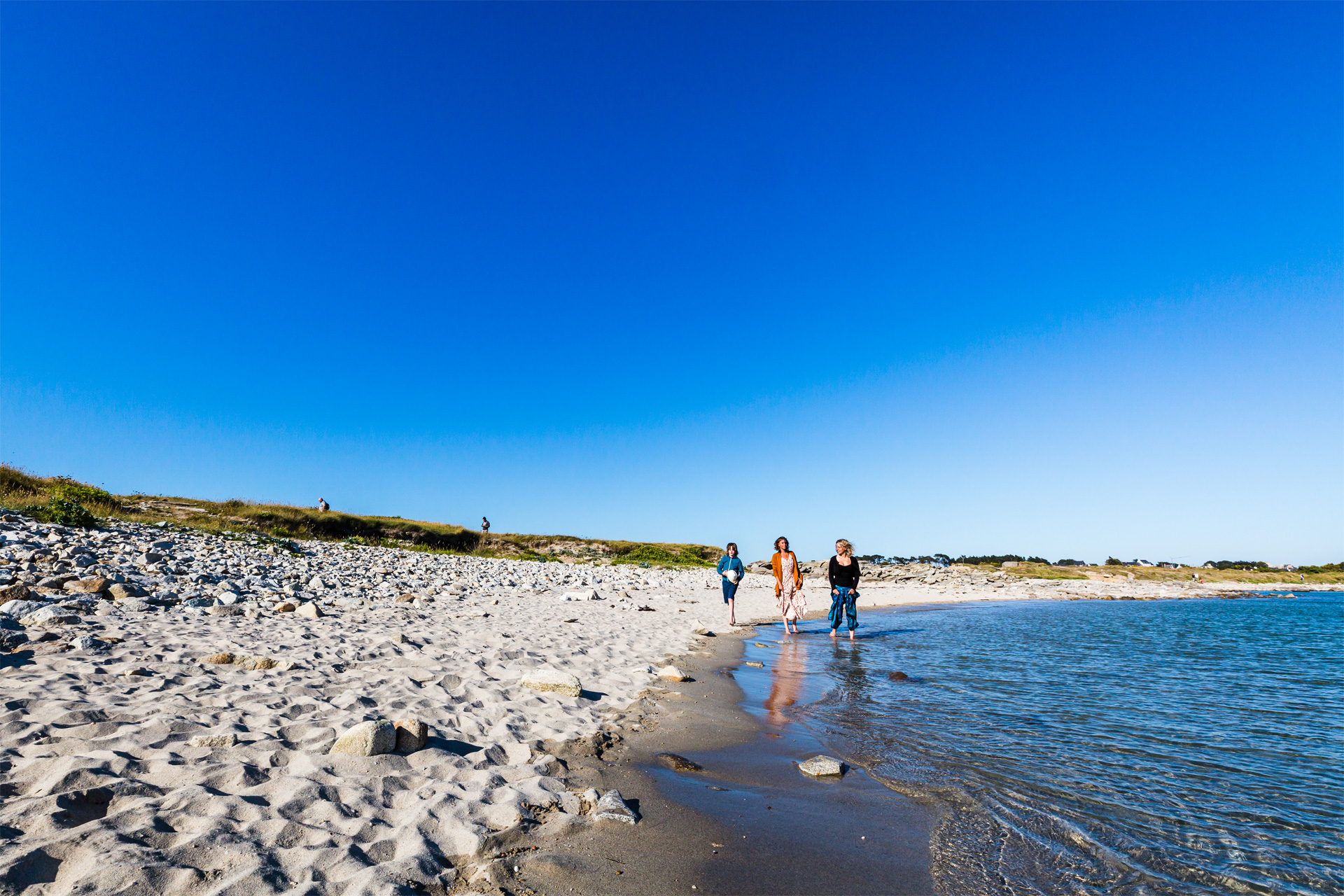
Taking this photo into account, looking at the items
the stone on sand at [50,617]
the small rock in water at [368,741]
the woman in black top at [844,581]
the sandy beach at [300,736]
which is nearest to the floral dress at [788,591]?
the woman in black top at [844,581]

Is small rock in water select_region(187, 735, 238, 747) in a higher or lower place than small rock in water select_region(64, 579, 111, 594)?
lower

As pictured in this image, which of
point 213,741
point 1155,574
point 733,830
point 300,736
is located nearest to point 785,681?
point 733,830

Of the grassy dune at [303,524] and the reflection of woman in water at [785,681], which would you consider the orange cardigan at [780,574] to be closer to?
the reflection of woman in water at [785,681]

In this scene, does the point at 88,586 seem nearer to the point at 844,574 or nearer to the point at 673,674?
the point at 673,674

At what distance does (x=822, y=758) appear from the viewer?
5648mm

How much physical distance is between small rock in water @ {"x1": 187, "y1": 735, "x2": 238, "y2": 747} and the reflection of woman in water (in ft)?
18.5

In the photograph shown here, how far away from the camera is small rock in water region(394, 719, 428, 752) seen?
16.1 feet

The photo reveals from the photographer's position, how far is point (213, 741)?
15.1 feet

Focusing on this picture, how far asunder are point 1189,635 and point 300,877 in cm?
2407

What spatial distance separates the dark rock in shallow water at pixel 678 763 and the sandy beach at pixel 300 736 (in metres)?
0.18

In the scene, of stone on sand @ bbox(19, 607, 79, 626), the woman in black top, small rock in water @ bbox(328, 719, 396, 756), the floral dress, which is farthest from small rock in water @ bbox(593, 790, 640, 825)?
the floral dress

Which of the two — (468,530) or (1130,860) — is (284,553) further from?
(468,530)

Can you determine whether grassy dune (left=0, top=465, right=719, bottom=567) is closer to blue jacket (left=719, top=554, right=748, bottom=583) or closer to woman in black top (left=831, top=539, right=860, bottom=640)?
blue jacket (left=719, top=554, right=748, bottom=583)

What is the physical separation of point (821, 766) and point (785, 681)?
479 centimetres
